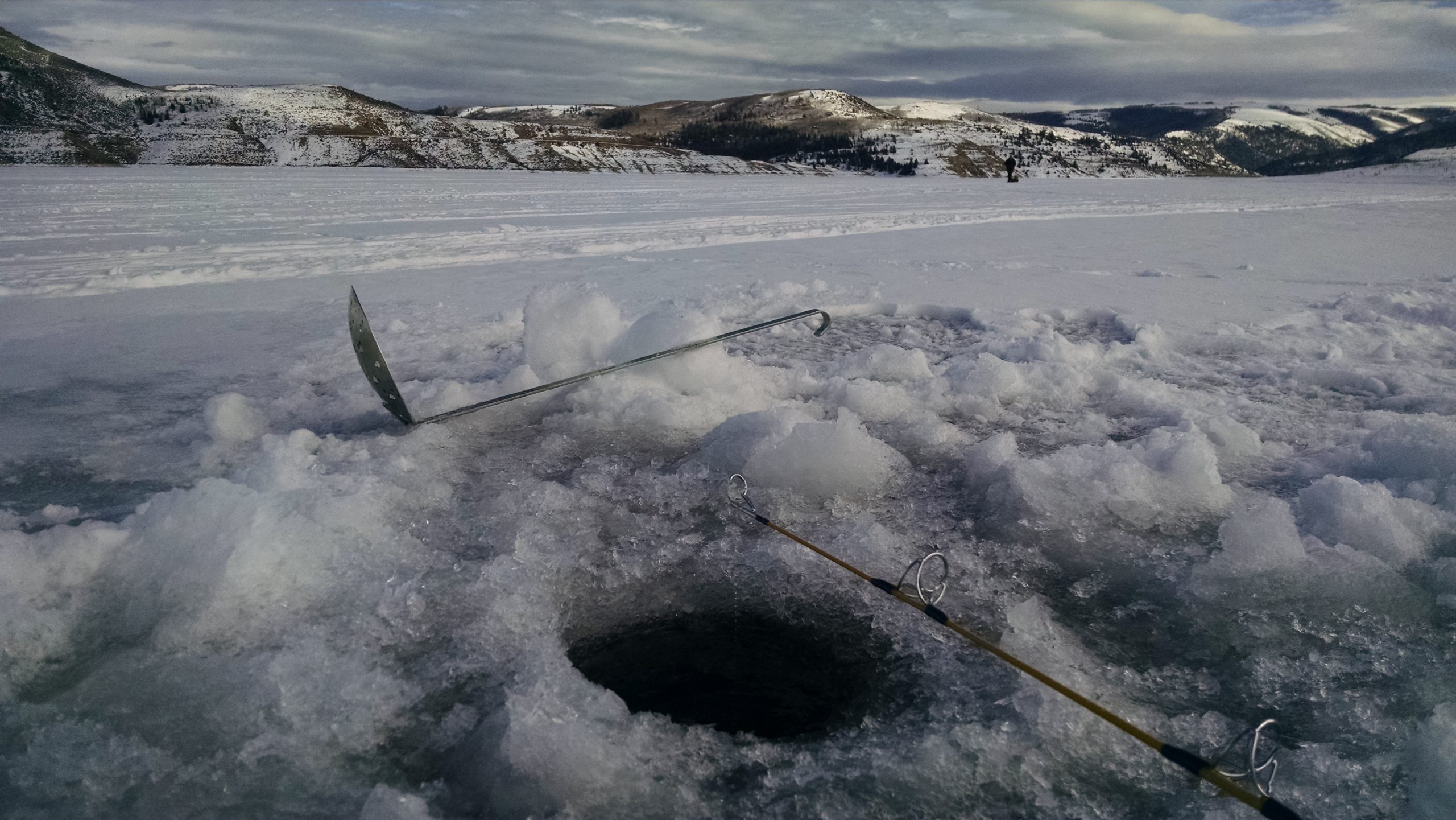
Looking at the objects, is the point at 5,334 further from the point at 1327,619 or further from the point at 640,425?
the point at 1327,619

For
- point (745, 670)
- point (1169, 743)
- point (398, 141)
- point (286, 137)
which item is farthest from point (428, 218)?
point (286, 137)

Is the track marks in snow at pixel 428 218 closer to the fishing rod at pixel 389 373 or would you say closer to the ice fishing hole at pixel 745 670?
the fishing rod at pixel 389 373

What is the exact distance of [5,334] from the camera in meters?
6.37

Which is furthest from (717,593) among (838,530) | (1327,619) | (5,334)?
(5,334)

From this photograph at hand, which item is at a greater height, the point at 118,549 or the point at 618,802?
the point at 118,549

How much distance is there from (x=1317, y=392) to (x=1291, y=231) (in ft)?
41.8

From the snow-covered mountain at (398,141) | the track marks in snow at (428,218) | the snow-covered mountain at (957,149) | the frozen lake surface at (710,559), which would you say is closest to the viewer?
the frozen lake surface at (710,559)

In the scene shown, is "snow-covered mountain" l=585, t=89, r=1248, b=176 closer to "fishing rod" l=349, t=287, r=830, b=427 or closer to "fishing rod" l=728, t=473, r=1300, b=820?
"fishing rod" l=349, t=287, r=830, b=427

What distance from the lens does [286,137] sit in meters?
87.6

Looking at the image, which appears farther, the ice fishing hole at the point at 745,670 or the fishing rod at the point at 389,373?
the fishing rod at the point at 389,373

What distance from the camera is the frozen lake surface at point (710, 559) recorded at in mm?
2191

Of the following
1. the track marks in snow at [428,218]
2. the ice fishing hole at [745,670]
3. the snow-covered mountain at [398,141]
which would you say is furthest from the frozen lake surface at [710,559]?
the snow-covered mountain at [398,141]

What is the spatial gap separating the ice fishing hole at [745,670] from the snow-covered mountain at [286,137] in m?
58.0

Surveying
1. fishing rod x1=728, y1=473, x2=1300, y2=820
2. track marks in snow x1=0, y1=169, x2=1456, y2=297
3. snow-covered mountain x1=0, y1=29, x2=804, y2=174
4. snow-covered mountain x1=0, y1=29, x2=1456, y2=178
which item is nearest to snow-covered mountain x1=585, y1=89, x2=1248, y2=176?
snow-covered mountain x1=0, y1=29, x2=1456, y2=178
